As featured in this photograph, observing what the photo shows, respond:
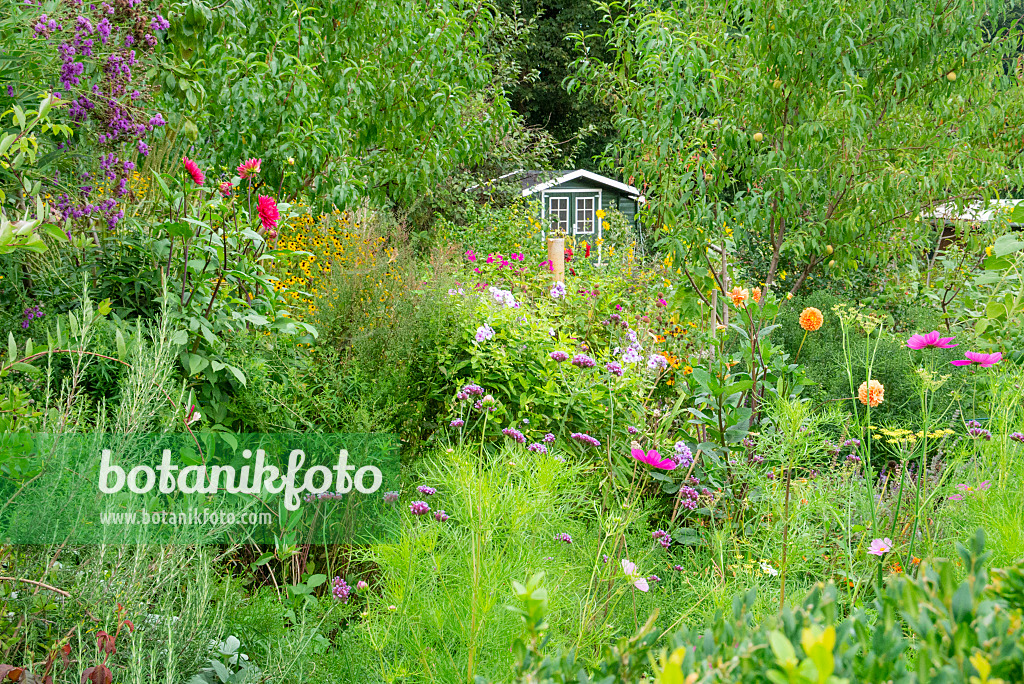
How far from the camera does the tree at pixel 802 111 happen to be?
4492mm

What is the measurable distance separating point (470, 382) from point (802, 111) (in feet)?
10.4

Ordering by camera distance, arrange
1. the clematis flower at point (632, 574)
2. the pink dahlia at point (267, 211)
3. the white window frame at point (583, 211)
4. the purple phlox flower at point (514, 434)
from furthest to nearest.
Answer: the white window frame at point (583, 211), the pink dahlia at point (267, 211), the purple phlox flower at point (514, 434), the clematis flower at point (632, 574)

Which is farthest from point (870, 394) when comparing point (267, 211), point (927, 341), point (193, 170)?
point (193, 170)

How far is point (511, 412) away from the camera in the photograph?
329 centimetres

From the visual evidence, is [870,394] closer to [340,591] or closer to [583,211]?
[340,591]

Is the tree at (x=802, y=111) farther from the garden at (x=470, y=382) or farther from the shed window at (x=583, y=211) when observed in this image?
the shed window at (x=583, y=211)

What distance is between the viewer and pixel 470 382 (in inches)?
127

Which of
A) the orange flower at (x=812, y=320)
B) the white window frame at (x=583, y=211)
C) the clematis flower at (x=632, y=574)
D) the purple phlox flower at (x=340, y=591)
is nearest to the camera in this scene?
the clematis flower at (x=632, y=574)

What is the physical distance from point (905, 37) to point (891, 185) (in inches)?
36.1

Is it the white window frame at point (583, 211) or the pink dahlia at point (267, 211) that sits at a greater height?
the pink dahlia at point (267, 211)

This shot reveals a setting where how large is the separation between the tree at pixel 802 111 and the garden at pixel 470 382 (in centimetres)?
3

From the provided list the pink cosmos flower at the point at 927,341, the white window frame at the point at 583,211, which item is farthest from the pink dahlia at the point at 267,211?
the white window frame at the point at 583,211

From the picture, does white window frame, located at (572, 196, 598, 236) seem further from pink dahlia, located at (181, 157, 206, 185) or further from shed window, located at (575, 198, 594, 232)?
pink dahlia, located at (181, 157, 206, 185)

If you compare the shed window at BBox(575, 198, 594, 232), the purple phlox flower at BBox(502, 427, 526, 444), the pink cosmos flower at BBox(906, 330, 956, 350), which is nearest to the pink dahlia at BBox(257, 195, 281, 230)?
the purple phlox flower at BBox(502, 427, 526, 444)
